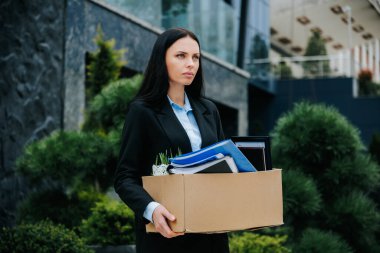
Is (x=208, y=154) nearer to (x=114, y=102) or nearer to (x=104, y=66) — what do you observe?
(x=114, y=102)

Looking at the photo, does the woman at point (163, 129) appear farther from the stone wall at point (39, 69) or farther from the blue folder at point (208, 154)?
the stone wall at point (39, 69)

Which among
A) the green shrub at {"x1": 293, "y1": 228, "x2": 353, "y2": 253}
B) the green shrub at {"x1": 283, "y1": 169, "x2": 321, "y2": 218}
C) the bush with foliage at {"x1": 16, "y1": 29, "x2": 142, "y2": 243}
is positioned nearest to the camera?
the green shrub at {"x1": 293, "y1": 228, "x2": 353, "y2": 253}

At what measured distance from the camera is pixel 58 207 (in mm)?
5820

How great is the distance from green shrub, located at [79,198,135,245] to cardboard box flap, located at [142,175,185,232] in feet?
9.64

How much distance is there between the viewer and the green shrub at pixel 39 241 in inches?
154

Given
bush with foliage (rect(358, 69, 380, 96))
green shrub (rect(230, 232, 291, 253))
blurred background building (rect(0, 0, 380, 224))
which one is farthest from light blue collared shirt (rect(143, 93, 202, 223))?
bush with foliage (rect(358, 69, 380, 96))

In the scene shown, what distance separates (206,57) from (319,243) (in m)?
8.12

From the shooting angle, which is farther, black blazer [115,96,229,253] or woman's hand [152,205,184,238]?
black blazer [115,96,229,253]

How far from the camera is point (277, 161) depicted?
227 inches

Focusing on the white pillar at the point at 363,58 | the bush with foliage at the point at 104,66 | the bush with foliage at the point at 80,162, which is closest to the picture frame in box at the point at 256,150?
the bush with foliage at the point at 80,162

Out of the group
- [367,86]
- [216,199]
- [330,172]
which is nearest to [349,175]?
[330,172]

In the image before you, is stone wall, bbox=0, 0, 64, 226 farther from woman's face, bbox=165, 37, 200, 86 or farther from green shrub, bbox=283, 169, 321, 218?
woman's face, bbox=165, 37, 200, 86

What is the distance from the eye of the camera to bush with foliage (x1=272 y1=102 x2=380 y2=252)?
551 cm

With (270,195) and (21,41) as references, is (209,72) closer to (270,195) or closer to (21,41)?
(21,41)
